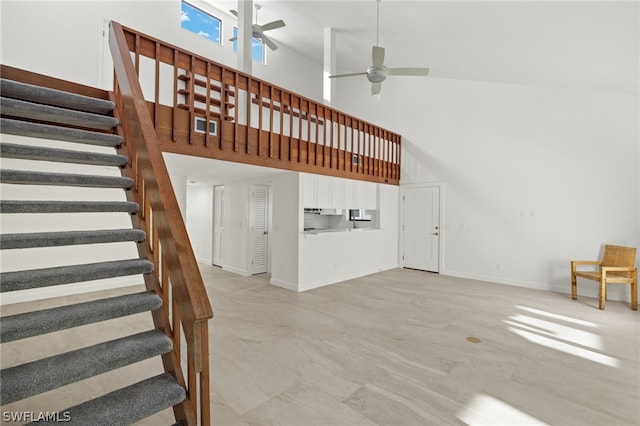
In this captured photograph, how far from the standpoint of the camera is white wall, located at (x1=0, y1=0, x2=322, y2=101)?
4.70 meters

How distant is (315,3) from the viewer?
559 centimetres

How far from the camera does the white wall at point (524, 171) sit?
5.11 metres

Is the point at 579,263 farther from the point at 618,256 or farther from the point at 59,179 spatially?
the point at 59,179

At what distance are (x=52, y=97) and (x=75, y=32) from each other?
3886mm

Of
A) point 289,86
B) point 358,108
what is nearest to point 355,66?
point 358,108

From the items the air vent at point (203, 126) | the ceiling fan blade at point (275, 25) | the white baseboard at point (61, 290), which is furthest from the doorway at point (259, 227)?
the ceiling fan blade at point (275, 25)

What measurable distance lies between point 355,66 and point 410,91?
1.97m

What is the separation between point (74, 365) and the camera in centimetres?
150

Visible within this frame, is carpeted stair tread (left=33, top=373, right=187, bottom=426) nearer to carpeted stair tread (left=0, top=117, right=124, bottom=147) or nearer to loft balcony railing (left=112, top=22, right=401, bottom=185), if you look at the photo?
carpeted stair tread (left=0, top=117, right=124, bottom=147)

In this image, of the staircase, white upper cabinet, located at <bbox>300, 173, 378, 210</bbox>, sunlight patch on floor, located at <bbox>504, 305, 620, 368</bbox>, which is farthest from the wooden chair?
the staircase

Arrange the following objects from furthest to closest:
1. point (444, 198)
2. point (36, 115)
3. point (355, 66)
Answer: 1. point (355, 66)
2. point (444, 198)
3. point (36, 115)

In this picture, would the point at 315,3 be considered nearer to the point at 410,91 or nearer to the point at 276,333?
the point at 410,91

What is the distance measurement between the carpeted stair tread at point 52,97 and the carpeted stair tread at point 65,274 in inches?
62.1

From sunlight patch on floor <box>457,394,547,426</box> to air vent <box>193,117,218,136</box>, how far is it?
12.9 feet
